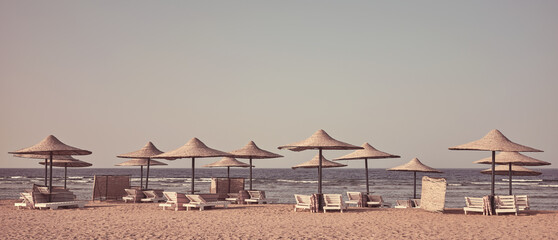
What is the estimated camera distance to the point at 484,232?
Answer: 12273 mm

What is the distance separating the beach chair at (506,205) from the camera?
52.6ft

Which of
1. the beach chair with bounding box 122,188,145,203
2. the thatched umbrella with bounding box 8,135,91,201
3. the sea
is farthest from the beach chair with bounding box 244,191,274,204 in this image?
the sea

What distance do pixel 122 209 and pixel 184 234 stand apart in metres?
6.64

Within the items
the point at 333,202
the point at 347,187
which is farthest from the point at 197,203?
the point at 347,187

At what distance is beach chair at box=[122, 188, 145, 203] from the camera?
67.8 ft

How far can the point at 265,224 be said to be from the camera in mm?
13367

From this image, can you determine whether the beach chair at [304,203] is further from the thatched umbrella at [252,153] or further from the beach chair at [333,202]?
the thatched umbrella at [252,153]

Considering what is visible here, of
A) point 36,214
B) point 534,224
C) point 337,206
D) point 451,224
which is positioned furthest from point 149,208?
point 534,224

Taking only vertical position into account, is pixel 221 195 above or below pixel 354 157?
below

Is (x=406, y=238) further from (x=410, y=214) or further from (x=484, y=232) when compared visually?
(x=410, y=214)

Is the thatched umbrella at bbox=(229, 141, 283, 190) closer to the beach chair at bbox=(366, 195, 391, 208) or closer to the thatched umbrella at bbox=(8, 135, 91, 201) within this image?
the beach chair at bbox=(366, 195, 391, 208)

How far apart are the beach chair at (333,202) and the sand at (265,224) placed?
0.27 m

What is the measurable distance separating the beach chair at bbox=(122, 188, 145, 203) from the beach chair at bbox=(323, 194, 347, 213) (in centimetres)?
775

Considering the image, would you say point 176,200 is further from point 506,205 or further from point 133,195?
point 506,205
